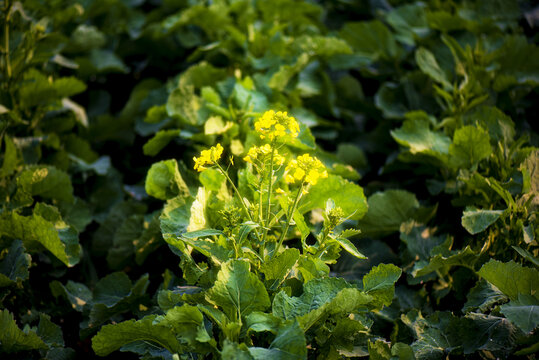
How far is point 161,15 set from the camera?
3.24 meters

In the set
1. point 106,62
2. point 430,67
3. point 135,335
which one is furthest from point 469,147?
point 106,62

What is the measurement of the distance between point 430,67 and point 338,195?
3.54 feet

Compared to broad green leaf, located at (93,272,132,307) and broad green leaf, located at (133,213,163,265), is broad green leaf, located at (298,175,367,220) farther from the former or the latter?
broad green leaf, located at (93,272,132,307)

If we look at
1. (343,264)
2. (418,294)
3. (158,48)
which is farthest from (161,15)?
(418,294)

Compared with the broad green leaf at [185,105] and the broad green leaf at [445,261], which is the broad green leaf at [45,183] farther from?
the broad green leaf at [445,261]

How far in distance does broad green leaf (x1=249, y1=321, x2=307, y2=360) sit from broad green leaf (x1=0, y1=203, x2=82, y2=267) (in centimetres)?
91

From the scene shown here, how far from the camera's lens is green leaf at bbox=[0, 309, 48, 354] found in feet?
4.93

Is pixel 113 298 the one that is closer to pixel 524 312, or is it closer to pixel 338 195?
pixel 338 195

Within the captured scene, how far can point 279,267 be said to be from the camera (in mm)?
1383

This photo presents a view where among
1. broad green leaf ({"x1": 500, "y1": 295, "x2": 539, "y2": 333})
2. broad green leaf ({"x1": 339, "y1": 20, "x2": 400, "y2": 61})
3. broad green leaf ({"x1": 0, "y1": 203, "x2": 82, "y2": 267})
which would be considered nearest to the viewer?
broad green leaf ({"x1": 500, "y1": 295, "x2": 539, "y2": 333})

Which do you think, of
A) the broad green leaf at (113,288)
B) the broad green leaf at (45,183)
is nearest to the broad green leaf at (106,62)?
the broad green leaf at (45,183)

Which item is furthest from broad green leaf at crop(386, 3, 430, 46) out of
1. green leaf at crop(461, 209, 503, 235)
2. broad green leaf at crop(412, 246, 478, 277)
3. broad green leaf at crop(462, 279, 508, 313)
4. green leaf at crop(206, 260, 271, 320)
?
green leaf at crop(206, 260, 271, 320)

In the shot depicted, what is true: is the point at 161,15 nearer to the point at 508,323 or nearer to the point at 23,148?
the point at 23,148

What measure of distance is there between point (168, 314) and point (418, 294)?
38.1 inches
